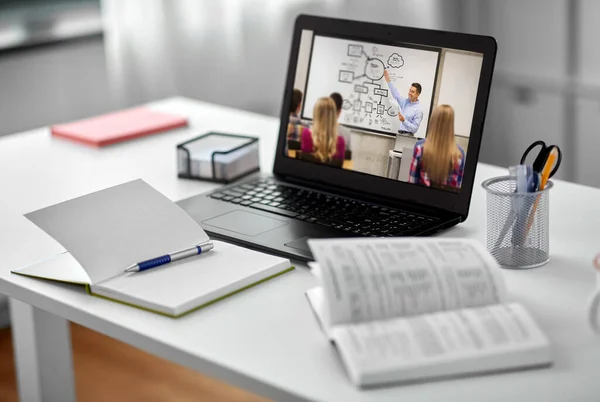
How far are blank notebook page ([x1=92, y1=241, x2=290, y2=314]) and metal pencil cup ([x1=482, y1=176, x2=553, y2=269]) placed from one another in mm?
258

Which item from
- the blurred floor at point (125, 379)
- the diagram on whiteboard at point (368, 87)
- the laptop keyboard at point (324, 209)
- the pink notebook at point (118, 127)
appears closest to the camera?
the laptop keyboard at point (324, 209)

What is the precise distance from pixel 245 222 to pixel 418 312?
15.4 inches

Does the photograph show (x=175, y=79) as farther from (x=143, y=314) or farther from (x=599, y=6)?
(x=143, y=314)

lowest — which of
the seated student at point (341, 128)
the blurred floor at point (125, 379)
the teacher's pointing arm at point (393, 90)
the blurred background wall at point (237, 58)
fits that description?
the blurred floor at point (125, 379)

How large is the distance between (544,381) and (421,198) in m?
0.46

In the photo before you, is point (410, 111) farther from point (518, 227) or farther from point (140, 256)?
point (140, 256)

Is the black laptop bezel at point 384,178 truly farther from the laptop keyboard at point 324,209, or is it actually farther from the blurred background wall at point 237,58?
the blurred background wall at point 237,58

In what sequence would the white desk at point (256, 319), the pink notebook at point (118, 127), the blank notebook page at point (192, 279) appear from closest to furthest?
the white desk at point (256, 319), the blank notebook page at point (192, 279), the pink notebook at point (118, 127)

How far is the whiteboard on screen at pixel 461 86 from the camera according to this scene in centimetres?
119

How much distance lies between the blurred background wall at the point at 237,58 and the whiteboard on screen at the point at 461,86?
4.62 ft

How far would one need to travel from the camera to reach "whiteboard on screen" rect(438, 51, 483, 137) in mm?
1189

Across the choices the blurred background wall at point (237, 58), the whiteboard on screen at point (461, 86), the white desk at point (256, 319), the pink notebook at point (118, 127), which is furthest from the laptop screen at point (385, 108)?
the blurred background wall at point (237, 58)

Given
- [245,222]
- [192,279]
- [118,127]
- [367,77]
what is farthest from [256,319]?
[118,127]

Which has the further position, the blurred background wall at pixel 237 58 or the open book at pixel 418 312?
the blurred background wall at pixel 237 58
